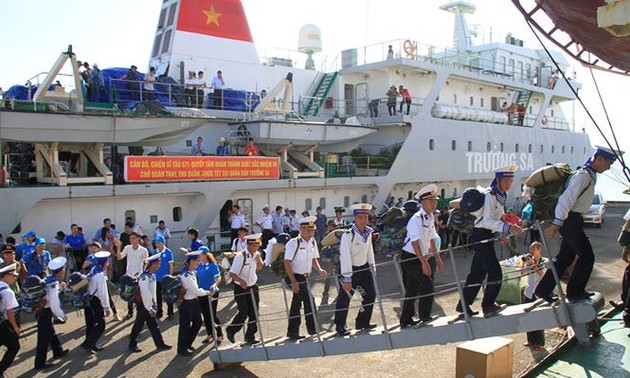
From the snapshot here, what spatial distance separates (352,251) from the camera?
20.2 ft

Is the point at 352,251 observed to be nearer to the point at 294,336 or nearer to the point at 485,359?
the point at 294,336

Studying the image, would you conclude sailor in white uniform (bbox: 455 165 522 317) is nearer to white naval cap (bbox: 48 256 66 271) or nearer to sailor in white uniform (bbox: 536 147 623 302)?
sailor in white uniform (bbox: 536 147 623 302)

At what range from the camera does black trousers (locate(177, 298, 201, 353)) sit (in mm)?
7500

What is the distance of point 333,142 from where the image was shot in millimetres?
16516

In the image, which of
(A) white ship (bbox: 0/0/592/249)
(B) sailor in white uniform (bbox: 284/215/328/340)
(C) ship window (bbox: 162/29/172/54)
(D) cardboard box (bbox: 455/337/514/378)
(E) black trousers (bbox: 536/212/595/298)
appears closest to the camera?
(E) black trousers (bbox: 536/212/595/298)

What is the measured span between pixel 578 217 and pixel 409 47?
15.6 meters

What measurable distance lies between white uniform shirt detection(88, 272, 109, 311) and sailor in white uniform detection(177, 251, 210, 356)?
3.78 ft

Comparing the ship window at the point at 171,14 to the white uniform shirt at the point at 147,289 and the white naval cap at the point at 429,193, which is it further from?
the white naval cap at the point at 429,193

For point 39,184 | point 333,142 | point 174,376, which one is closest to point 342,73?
point 333,142

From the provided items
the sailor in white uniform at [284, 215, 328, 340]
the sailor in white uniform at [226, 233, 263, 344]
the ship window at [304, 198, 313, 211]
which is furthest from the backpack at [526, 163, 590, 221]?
the ship window at [304, 198, 313, 211]

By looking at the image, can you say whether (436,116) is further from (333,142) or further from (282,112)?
(282,112)

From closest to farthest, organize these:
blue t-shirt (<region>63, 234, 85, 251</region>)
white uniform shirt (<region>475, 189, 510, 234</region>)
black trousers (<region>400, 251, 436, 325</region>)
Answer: white uniform shirt (<region>475, 189, 510, 234</region>), black trousers (<region>400, 251, 436, 325</region>), blue t-shirt (<region>63, 234, 85, 251</region>)

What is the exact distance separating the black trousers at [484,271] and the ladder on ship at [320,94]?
43.8 ft

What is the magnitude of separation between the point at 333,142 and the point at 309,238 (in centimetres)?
984
